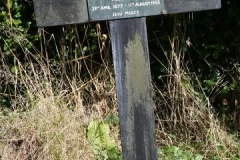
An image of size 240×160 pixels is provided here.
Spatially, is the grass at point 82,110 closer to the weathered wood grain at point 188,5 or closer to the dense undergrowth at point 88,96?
the dense undergrowth at point 88,96

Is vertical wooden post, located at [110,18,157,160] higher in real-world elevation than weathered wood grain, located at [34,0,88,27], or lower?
lower

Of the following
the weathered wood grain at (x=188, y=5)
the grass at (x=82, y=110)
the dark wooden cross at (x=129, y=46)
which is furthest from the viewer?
the grass at (x=82, y=110)

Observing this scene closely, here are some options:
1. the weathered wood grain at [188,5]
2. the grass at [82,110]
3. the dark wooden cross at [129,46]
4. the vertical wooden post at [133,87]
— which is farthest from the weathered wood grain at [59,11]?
the grass at [82,110]

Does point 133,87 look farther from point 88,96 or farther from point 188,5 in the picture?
point 88,96

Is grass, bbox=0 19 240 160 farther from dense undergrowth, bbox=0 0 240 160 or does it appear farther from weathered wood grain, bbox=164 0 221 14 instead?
weathered wood grain, bbox=164 0 221 14

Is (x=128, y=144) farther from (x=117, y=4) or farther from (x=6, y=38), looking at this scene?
(x=6, y=38)

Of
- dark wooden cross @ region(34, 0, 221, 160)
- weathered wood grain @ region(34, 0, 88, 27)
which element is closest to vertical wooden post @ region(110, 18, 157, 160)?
dark wooden cross @ region(34, 0, 221, 160)

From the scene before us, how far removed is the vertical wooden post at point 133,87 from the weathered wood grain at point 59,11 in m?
0.18

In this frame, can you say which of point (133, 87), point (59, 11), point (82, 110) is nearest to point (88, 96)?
point (82, 110)

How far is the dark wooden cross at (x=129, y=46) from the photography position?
279 cm

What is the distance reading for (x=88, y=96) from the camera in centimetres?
445

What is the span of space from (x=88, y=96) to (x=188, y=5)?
1.72 metres

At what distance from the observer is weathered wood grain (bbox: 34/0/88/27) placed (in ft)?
9.17

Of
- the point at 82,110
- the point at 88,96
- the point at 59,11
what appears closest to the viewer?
the point at 59,11
